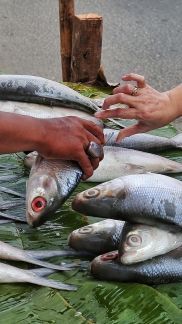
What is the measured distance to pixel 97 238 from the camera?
356cm

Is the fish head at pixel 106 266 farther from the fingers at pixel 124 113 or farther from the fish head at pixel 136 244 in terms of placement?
the fingers at pixel 124 113

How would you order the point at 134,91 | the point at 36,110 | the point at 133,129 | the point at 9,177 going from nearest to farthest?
the point at 134,91 < the point at 133,129 < the point at 9,177 < the point at 36,110

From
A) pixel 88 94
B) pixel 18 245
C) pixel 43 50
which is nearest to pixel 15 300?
pixel 18 245

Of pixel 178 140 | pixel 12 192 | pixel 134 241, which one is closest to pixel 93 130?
pixel 134 241

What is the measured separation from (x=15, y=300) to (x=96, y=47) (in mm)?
3858

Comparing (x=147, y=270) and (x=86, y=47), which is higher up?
(x=147, y=270)

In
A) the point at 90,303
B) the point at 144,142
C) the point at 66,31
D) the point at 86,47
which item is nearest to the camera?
the point at 90,303

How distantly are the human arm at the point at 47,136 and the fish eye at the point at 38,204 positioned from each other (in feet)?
0.82

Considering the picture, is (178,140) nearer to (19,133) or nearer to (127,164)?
(127,164)

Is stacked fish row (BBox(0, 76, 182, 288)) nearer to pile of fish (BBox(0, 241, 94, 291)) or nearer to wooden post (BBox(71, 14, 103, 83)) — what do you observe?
pile of fish (BBox(0, 241, 94, 291))

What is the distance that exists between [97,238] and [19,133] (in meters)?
0.70

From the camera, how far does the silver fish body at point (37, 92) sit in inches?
184

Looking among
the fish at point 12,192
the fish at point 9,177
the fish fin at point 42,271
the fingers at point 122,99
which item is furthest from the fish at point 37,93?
the fish fin at point 42,271

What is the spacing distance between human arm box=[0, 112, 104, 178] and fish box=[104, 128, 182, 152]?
4.16 ft
